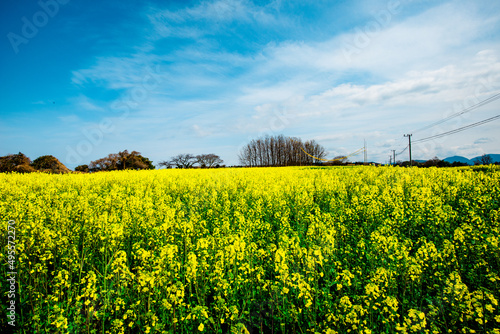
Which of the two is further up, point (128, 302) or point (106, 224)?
point (106, 224)

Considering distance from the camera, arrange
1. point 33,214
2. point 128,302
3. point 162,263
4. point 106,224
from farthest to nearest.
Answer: point 33,214 → point 106,224 → point 128,302 → point 162,263

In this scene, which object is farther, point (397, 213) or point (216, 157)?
point (216, 157)

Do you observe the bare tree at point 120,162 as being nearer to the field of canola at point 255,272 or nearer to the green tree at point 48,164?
the green tree at point 48,164

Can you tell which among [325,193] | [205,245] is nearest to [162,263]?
[205,245]

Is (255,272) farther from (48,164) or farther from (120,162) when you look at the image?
(120,162)

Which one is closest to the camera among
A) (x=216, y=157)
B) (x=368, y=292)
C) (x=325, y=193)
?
(x=368, y=292)

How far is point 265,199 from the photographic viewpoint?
34.6 ft

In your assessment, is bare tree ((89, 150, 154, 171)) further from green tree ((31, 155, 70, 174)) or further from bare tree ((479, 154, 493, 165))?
bare tree ((479, 154, 493, 165))

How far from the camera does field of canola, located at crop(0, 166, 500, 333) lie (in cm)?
341

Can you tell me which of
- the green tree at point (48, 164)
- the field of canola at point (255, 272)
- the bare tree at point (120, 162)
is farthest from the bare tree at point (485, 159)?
the green tree at point (48, 164)

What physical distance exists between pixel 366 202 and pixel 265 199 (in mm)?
4245

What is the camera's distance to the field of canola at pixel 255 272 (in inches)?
134

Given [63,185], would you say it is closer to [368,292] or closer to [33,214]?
[33,214]

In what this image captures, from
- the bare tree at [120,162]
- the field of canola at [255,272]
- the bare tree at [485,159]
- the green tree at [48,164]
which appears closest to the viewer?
the field of canola at [255,272]
